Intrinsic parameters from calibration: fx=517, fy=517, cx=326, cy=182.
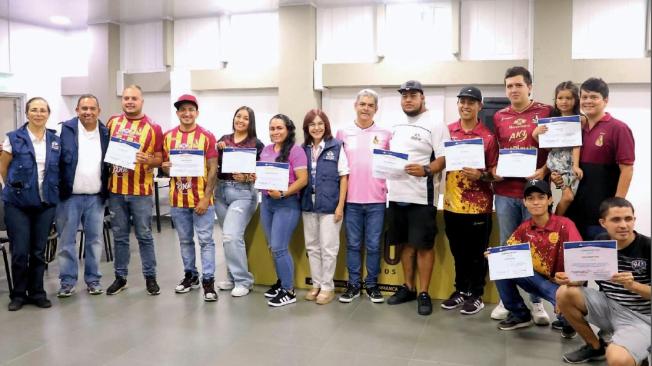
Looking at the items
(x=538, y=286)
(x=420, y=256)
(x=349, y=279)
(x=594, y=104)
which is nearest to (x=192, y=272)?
(x=349, y=279)

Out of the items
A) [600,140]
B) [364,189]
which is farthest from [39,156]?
[600,140]

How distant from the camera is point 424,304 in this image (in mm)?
3549

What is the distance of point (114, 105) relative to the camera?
812cm

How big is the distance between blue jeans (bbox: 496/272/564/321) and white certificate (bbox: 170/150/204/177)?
2.18m

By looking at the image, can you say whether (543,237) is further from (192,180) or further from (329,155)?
(192,180)

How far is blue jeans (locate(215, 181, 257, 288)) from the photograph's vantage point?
3863 millimetres

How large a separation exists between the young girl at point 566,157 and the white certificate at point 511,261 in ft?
1.38

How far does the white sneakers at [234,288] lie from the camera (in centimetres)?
391

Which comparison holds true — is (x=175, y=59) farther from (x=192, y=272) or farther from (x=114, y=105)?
(x=192, y=272)

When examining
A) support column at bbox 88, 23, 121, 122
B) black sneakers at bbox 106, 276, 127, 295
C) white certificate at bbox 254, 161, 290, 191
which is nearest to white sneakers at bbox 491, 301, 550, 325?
white certificate at bbox 254, 161, 290, 191

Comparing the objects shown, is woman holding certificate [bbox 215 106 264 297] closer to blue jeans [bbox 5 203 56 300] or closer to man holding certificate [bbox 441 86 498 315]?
blue jeans [bbox 5 203 56 300]

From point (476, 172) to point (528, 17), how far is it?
389cm

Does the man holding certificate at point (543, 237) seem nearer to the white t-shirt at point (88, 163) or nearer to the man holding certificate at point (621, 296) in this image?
the man holding certificate at point (621, 296)

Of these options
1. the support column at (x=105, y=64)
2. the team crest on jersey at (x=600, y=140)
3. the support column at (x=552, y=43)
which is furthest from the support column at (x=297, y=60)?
Result: the team crest on jersey at (x=600, y=140)
